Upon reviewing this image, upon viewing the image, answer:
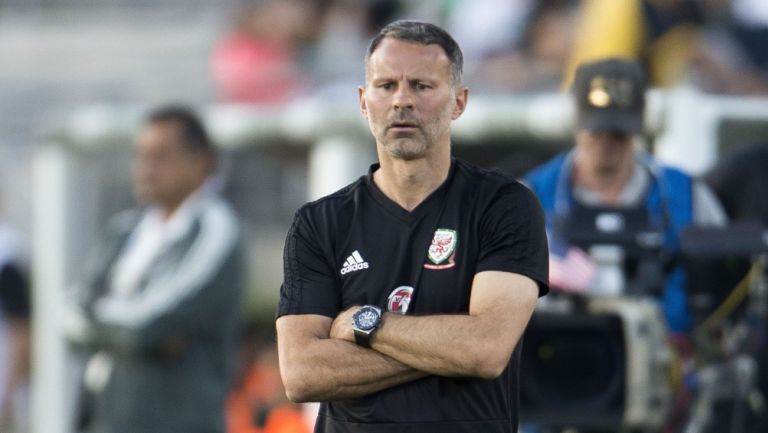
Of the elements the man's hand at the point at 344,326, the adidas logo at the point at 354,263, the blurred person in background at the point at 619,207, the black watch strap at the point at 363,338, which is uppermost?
the blurred person in background at the point at 619,207

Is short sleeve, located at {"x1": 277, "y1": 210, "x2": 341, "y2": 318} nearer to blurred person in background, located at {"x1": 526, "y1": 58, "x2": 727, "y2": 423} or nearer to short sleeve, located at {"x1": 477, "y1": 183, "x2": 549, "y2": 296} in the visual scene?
short sleeve, located at {"x1": 477, "y1": 183, "x2": 549, "y2": 296}

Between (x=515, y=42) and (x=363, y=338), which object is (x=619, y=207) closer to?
(x=363, y=338)

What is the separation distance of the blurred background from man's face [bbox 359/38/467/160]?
215 cm

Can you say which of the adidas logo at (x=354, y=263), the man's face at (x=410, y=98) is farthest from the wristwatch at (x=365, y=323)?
the man's face at (x=410, y=98)

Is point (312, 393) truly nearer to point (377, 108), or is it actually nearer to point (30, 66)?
point (377, 108)

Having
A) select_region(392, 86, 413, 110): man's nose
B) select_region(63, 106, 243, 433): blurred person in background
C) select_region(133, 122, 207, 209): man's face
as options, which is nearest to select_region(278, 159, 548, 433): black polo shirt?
select_region(392, 86, 413, 110): man's nose

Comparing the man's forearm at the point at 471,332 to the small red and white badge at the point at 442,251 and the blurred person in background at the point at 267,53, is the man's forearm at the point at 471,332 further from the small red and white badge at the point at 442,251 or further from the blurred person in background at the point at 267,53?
the blurred person in background at the point at 267,53

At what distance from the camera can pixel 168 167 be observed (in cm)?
680

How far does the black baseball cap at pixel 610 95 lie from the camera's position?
5.66 m

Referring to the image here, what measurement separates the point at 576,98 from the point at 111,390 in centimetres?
208

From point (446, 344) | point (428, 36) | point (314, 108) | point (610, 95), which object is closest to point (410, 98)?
point (428, 36)

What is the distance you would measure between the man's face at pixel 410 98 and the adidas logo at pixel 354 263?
0.24 meters

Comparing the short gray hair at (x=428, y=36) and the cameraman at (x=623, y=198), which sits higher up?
the short gray hair at (x=428, y=36)

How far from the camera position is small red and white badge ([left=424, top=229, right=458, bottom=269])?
3.92 meters
